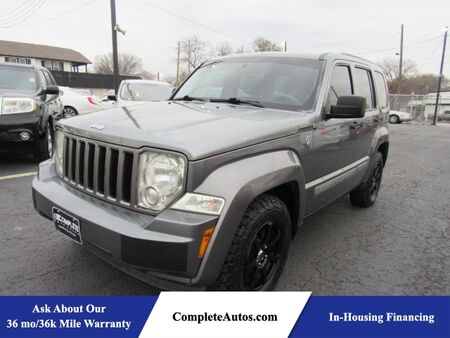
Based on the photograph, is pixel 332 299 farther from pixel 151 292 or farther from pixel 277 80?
pixel 277 80

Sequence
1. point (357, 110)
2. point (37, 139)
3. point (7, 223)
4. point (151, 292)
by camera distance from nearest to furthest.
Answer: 1. point (151, 292)
2. point (357, 110)
3. point (7, 223)
4. point (37, 139)

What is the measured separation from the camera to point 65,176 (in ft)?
8.95

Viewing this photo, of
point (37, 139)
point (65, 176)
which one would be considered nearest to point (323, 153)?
point (65, 176)

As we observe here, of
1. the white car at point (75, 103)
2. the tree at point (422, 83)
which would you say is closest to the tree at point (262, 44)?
the tree at point (422, 83)

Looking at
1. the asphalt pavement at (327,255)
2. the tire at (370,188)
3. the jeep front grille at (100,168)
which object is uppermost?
the jeep front grille at (100,168)

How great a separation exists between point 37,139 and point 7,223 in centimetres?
260

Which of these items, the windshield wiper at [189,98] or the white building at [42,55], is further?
the white building at [42,55]

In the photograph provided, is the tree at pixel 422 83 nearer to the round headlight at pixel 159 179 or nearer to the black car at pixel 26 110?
the black car at pixel 26 110

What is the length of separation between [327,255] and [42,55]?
183 feet

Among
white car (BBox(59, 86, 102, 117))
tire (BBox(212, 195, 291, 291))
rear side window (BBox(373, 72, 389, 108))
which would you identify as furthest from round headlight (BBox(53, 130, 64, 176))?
white car (BBox(59, 86, 102, 117))

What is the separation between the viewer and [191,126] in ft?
7.77

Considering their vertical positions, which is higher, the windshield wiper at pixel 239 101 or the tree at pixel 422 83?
the tree at pixel 422 83

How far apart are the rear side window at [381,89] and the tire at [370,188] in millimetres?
677

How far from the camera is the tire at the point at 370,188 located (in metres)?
4.63
